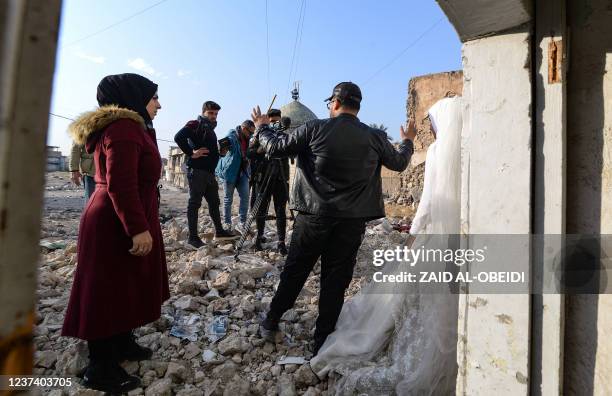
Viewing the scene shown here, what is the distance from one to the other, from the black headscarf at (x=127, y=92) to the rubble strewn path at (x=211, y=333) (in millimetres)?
1494

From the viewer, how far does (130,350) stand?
2180mm

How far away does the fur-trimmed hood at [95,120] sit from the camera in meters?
1.78

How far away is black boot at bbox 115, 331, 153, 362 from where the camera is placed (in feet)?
7.01

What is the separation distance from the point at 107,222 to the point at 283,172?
2.60 m

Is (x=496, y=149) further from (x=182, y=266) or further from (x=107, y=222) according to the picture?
(x=182, y=266)

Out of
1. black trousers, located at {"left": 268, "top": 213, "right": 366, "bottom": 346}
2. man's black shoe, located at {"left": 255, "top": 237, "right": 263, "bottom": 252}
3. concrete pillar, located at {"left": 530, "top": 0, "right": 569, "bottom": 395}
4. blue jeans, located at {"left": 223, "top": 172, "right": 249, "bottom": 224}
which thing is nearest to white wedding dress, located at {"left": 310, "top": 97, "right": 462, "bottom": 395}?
black trousers, located at {"left": 268, "top": 213, "right": 366, "bottom": 346}

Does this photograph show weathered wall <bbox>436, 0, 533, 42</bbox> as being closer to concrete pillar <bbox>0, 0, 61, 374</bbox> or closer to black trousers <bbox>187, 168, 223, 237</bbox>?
concrete pillar <bbox>0, 0, 61, 374</bbox>

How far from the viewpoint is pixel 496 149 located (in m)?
1.30

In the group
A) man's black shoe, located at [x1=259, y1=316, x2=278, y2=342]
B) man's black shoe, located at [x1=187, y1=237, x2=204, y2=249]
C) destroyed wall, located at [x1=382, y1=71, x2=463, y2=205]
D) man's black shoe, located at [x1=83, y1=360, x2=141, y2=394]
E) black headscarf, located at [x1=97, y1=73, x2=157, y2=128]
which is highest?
destroyed wall, located at [x1=382, y1=71, x2=463, y2=205]

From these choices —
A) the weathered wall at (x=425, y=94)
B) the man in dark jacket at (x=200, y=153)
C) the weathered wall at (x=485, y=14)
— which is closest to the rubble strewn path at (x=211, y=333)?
the man in dark jacket at (x=200, y=153)

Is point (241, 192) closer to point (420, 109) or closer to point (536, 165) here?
point (536, 165)

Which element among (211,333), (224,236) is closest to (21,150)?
(211,333)

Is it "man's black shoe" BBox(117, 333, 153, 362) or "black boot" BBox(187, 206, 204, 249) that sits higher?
"black boot" BBox(187, 206, 204, 249)

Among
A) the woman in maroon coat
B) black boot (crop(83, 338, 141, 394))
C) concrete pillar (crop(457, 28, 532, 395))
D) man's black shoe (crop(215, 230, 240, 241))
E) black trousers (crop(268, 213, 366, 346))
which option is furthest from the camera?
man's black shoe (crop(215, 230, 240, 241))
